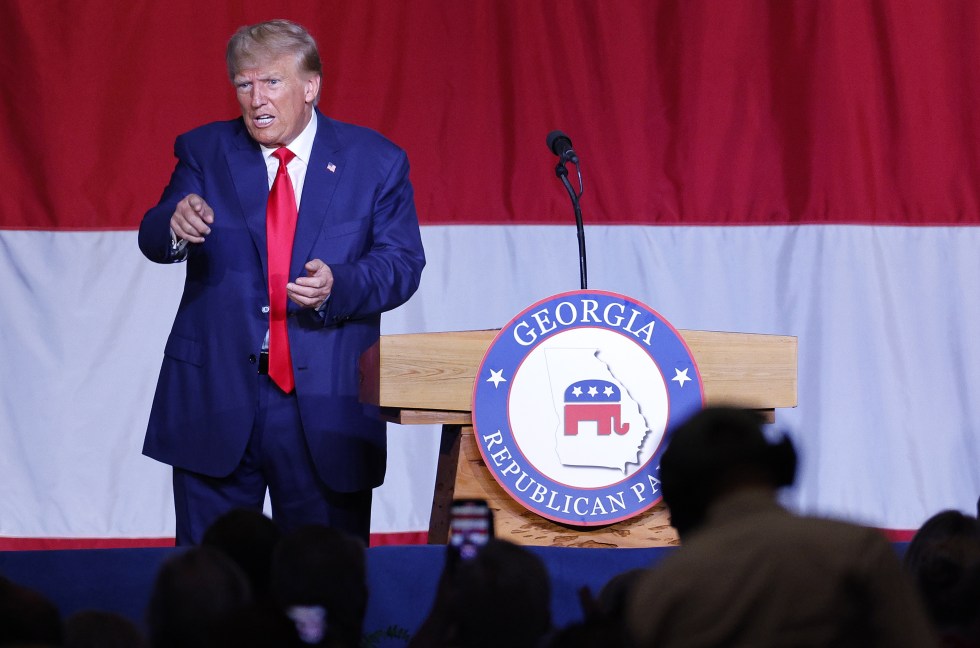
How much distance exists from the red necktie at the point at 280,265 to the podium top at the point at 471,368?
22 cm

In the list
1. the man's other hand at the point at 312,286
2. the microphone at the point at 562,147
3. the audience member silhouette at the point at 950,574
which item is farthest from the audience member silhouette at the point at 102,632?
the microphone at the point at 562,147

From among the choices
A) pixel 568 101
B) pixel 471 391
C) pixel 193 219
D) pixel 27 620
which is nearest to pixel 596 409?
pixel 471 391

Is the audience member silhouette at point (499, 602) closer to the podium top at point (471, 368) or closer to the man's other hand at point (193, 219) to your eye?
the podium top at point (471, 368)

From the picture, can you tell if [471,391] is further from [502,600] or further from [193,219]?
[502,600]

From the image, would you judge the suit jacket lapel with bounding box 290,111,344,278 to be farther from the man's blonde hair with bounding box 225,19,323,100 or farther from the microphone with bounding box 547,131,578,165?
the microphone with bounding box 547,131,578,165

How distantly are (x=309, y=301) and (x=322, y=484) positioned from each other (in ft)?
1.54

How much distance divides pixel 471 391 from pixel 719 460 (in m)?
1.31

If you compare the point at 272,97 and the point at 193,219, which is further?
the point at 272,97

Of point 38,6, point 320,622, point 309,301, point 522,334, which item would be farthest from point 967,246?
point 320,622

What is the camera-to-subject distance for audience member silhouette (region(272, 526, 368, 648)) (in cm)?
158

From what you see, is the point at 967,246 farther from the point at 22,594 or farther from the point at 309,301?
the point at 22,594

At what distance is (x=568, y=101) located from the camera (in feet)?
14.6

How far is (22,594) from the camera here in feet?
4.88

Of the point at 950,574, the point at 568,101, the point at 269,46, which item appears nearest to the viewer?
the point at 950,574
